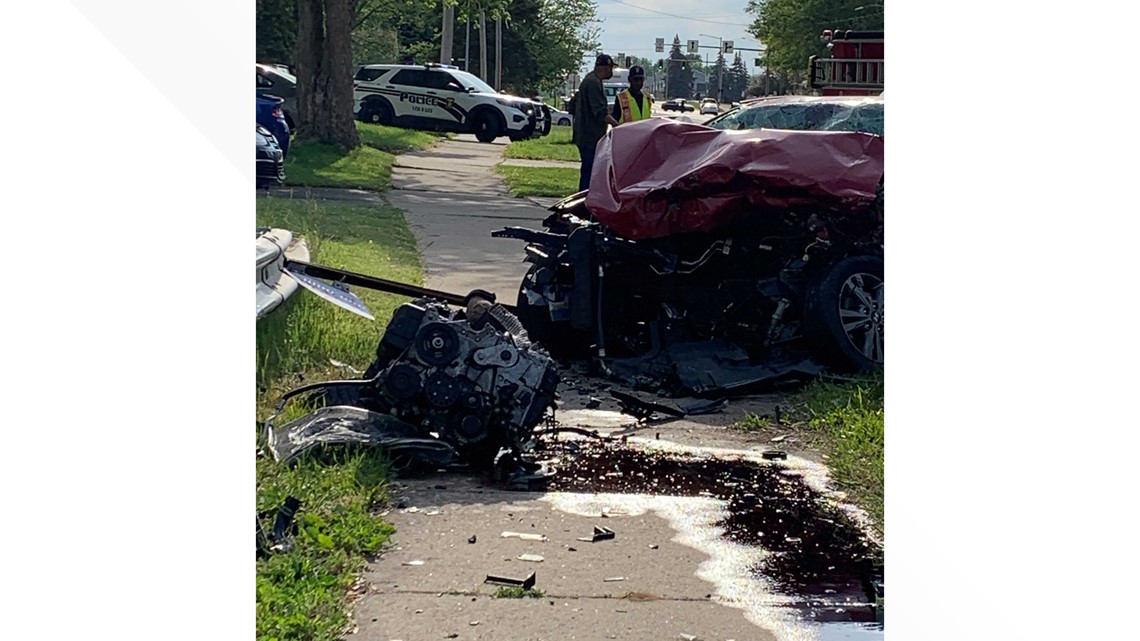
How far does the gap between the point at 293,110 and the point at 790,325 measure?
23.0 meters

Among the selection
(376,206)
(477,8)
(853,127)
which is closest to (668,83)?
(477,8)

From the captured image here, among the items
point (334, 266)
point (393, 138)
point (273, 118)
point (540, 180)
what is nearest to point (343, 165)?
point (540, 180)

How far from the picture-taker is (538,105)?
36531mm

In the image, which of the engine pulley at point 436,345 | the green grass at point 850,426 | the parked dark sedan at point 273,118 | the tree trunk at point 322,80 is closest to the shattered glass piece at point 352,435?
the engine pulley at point 436,345

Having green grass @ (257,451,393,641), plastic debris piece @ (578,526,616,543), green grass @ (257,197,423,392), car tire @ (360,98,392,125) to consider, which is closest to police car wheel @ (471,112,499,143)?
car tire @ (360,98,392,125)

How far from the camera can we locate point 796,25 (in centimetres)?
5247

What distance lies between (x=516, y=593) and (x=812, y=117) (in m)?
6.08

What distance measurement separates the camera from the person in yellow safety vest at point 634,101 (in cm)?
1399

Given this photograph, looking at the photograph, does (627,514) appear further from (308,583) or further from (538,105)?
(538,105)

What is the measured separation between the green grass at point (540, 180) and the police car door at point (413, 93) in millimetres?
10288

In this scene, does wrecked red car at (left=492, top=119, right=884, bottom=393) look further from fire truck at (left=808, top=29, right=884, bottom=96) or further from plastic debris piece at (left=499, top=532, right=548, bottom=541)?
fire truck at (left=808, top=29, right=884, bottom=96)

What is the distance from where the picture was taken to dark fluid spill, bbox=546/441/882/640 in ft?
14.7

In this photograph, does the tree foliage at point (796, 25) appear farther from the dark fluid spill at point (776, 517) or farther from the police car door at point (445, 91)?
the dark fluid spill at point (776, 517)

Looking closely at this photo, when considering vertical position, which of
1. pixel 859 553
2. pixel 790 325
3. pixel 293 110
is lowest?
pixel 859 553
